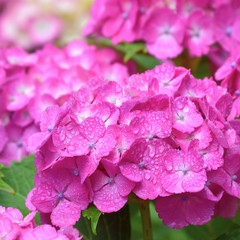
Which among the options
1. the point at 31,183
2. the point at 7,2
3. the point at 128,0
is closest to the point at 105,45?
the point at 128,0

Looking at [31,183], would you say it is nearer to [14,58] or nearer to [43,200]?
[43,200]

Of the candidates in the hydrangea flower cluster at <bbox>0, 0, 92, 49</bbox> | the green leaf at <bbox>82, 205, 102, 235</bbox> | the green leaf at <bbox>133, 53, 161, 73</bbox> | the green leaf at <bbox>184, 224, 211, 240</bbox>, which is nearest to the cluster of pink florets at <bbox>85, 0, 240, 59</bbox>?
the green leaf at <bbox>133, 53, 161, 73</bbox>

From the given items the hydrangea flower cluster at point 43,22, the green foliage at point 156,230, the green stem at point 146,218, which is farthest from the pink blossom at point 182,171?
the hydrangea flower cluster at point 43,22

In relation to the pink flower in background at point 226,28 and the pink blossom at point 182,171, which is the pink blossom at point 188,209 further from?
the pink flower in background at point 226,28

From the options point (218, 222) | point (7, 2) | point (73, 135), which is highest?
point (73, 135)

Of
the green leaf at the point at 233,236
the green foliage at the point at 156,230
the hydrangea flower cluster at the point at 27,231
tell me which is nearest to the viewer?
the hydrangea flower cluster at the point at 27,231

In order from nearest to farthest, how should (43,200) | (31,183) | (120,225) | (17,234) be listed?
(17,234), (43,200), (120,225), (31,183)

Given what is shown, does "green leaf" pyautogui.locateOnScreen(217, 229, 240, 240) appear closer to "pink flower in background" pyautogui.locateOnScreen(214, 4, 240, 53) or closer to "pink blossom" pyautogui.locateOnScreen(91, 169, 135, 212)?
"pink blossom" pyautogui.locateOnScreen(91, 169, 135, 212)
